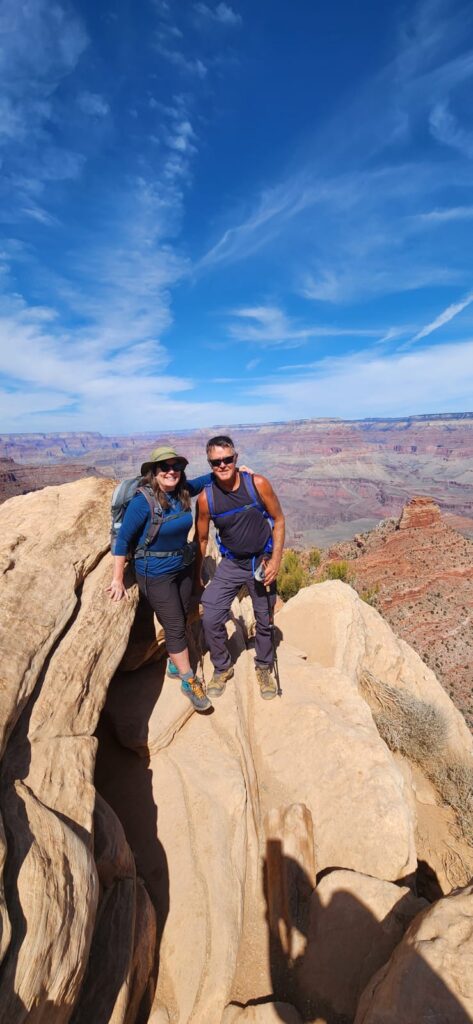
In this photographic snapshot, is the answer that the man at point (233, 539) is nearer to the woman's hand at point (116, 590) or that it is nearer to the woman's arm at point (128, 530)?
the woman's arm at point (128, 530)

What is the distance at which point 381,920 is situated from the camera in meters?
3.80

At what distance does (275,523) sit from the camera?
4938 mm

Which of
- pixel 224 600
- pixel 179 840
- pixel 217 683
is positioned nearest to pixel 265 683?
pixel 217 683

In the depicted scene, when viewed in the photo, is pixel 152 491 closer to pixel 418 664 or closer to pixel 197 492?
pixel 197 492

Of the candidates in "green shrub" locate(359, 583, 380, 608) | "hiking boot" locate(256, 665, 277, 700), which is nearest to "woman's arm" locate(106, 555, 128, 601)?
"hiking boot" locate(256, 665, 277, 700)

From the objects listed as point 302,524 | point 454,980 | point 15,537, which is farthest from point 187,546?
point 302,524

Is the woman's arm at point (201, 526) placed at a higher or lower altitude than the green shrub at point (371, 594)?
higher

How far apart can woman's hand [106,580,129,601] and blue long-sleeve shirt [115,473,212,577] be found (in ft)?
0.76

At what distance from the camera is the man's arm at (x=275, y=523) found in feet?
15.4

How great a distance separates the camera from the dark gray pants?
5.02 m

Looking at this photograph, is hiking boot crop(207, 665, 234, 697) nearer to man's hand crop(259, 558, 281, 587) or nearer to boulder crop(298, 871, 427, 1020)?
man's hand crop(259, 558, 281, 587)

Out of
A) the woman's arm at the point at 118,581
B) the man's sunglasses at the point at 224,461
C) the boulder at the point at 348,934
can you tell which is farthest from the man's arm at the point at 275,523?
the boulder at the point at 348,934

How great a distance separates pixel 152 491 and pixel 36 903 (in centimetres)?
293

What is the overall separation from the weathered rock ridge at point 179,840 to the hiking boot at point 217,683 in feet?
0.47
